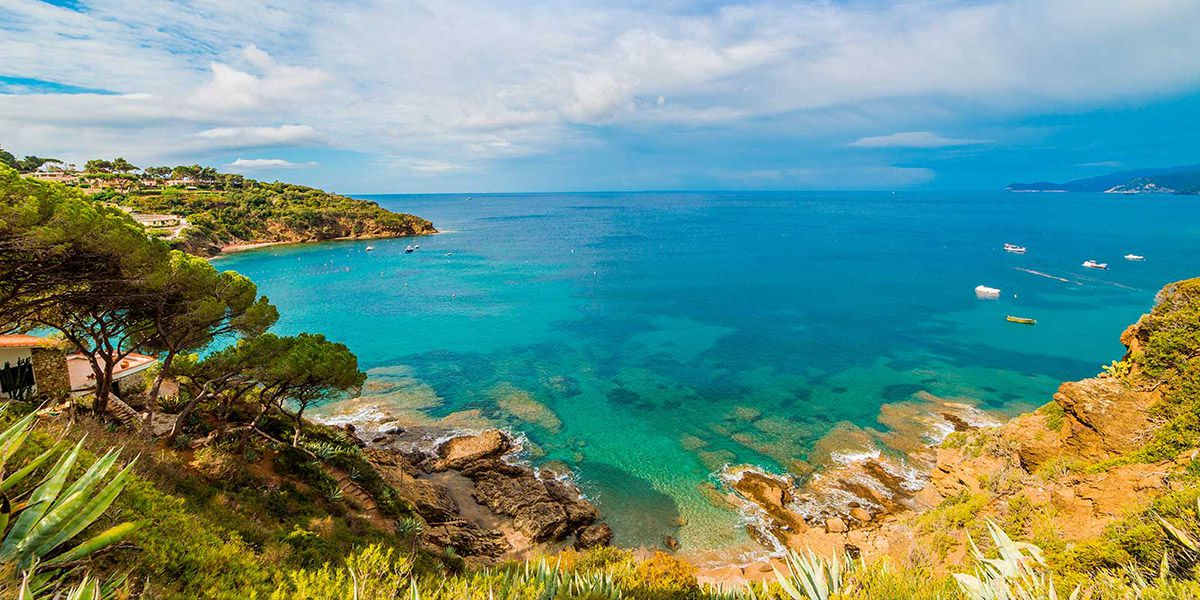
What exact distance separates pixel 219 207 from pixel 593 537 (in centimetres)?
10487

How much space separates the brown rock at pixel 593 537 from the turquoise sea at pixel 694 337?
0.62m

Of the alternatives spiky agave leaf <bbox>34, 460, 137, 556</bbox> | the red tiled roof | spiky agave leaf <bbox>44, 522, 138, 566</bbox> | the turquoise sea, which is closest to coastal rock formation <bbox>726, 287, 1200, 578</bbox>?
the turquoise sea

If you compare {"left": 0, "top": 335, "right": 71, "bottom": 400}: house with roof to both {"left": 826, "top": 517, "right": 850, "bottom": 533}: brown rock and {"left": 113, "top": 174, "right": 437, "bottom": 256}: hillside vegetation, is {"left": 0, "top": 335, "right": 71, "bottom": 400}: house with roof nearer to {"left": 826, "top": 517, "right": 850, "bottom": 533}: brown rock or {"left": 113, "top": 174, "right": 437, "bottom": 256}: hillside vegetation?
{"left": 826, "top": 517, "right": 850, "bottom": 533}: brown rock

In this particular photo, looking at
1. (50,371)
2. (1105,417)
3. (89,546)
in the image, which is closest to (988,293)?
(1105,417)

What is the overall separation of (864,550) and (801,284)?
47.5 meters

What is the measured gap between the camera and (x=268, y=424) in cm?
1708

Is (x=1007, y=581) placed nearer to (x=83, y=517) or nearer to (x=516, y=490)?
(x=83, y=517)

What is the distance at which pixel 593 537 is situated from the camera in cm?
1650

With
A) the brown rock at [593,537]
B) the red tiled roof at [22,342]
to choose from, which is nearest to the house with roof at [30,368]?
the red tiled roof at [22,342]

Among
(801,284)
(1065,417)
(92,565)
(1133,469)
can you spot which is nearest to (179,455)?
(92,565)

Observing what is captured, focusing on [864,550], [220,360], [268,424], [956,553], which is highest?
[220,360]

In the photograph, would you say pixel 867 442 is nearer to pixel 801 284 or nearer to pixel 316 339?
pixel 316 339

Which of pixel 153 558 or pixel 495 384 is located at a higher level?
pixel 153 558

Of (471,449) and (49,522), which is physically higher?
(49,522)
